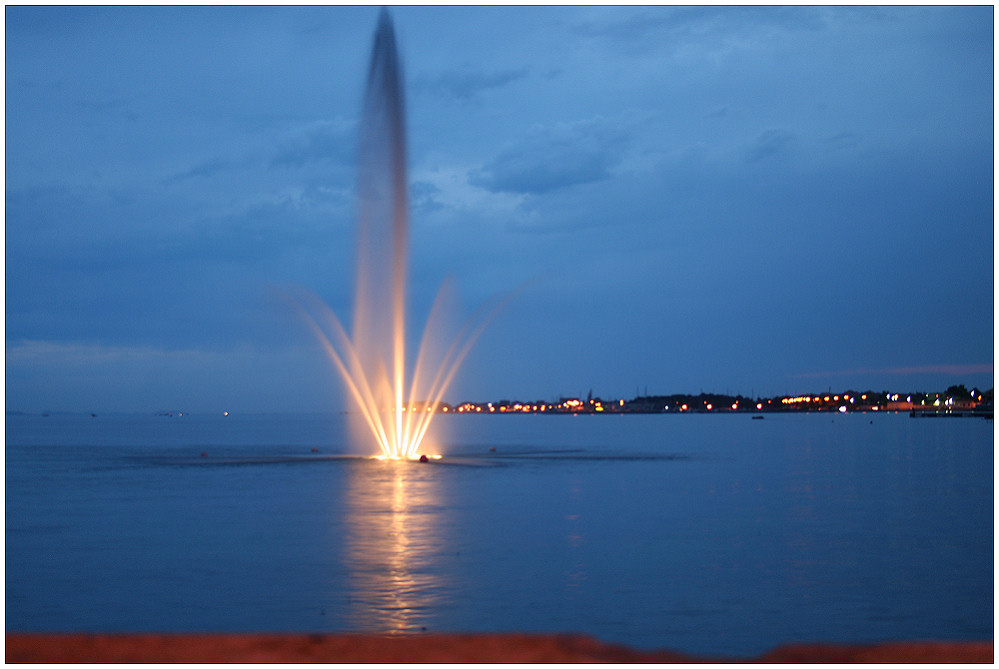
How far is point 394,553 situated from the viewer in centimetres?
2039

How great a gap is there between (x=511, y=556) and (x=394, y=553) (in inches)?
97.1

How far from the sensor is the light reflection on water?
14.6m

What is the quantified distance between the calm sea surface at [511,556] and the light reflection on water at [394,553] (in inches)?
2.8

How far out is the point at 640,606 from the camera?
15289 mm

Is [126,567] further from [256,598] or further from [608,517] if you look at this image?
[608,517]

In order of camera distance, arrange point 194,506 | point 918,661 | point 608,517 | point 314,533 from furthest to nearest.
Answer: point 194,506
point 608,517
point 314,533
point 918,661

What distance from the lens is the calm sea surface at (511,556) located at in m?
14.5

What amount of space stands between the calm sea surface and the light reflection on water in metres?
0.07

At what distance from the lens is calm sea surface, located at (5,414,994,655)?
14.5 metres

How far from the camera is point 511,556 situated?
20.2 meters

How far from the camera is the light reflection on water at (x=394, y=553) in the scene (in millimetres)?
14586

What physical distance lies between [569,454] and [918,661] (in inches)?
2202

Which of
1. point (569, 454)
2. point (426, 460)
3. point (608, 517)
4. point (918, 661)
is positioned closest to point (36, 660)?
point (918, 661)

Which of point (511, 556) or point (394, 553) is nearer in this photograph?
point (511, 556)
